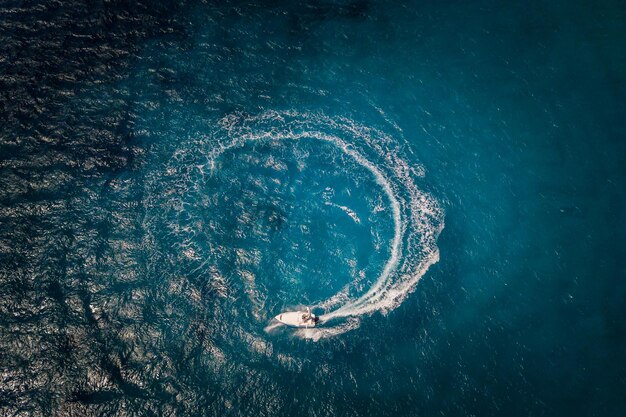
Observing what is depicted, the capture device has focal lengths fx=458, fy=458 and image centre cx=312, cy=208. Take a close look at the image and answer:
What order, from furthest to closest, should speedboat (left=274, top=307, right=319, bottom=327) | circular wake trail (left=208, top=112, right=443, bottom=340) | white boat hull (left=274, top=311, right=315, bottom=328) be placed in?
1. circular wake trail (left=208, top=112, right=443, bottom=340)
2. white boat hull (left=274, top=311, right=315, bottom=328)
3. speedboat (left=274, top=307, right=319, bottom=327)

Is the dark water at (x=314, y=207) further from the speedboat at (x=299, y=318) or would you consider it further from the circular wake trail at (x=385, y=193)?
the speedboat at (x=299, y=318)

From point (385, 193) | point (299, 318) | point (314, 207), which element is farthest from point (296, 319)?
point (385, 193)

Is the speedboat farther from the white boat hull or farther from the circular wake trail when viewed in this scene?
the circular wake trail

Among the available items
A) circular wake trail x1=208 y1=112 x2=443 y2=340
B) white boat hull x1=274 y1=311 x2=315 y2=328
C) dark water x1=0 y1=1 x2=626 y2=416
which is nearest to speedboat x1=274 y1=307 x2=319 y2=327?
white boat hull x1=274 y1=311 x2=315 y2=328

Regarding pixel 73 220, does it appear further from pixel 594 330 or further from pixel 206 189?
Result: pixel 594 330

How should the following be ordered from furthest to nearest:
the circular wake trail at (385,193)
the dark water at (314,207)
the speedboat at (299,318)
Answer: the circular wake trail at (385,193), the speedboat at (299,318), the dark water at (314,207)

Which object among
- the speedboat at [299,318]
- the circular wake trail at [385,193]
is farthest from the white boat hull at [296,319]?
the circular wake trail at [385,193]

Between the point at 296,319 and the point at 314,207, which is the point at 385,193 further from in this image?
the point at 296,319

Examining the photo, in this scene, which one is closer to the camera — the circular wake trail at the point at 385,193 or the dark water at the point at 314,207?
the dark water at the point at 314,207
